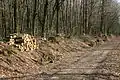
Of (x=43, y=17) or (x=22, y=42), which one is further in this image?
(x=43, y=17)

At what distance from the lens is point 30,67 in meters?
16.2

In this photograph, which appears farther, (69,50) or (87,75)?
(69,50)

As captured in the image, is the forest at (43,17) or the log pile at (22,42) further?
the forest at (43,17)

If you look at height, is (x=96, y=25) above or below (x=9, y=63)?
below

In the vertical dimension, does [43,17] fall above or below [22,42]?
above

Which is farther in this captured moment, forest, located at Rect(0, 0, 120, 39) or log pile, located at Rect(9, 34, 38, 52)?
forest, located at Rect(0, 0, 120, 39)

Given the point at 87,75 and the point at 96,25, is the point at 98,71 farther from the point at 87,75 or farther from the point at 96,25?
the point at 96,25

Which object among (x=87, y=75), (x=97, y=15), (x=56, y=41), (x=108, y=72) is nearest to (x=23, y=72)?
(x=87, y=75)

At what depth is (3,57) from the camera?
A: 50.8 feet

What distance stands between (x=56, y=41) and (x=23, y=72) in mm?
11739

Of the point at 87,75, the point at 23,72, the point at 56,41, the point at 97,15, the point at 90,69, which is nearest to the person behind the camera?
the point at 87,75

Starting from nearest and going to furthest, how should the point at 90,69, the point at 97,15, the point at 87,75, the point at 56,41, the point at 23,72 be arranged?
1. the point at 87,75
2. the point at 23,72
3. the point at 90,69
4. the point at 56,41
5. the point at 97,15

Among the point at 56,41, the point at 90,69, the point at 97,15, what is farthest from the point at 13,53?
the point at 97,15

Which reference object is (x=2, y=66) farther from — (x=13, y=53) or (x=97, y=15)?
(x=97, y=15)
